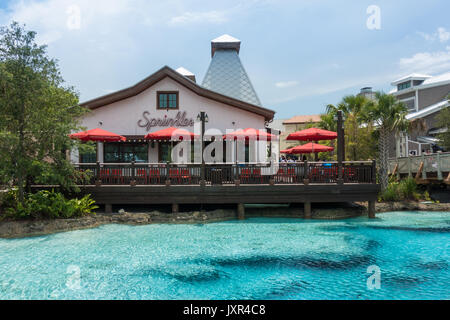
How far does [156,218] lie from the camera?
44.8ft

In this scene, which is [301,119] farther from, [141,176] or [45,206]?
[45,206]

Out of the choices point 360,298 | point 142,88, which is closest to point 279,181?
point 360,298

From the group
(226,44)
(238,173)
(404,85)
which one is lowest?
(238,173)

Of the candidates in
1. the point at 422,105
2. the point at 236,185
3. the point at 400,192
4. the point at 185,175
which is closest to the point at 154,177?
the point at 185,175

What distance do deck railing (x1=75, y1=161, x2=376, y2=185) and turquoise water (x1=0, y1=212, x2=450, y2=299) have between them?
7.26ft

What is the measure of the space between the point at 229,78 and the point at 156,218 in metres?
19.8

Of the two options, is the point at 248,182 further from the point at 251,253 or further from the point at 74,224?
the point at 74,224

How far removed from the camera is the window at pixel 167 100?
59.7ft

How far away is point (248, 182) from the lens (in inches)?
559

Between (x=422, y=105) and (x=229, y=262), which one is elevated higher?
(x=422, y=105)

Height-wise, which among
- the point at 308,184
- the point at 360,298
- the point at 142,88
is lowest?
the point at 360,298

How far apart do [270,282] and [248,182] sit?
7423 mm

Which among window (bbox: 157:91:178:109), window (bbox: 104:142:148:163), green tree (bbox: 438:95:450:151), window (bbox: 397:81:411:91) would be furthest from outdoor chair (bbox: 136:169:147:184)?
window (bbox: 397:81:411:91)

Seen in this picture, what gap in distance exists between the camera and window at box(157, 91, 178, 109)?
1820 cm
